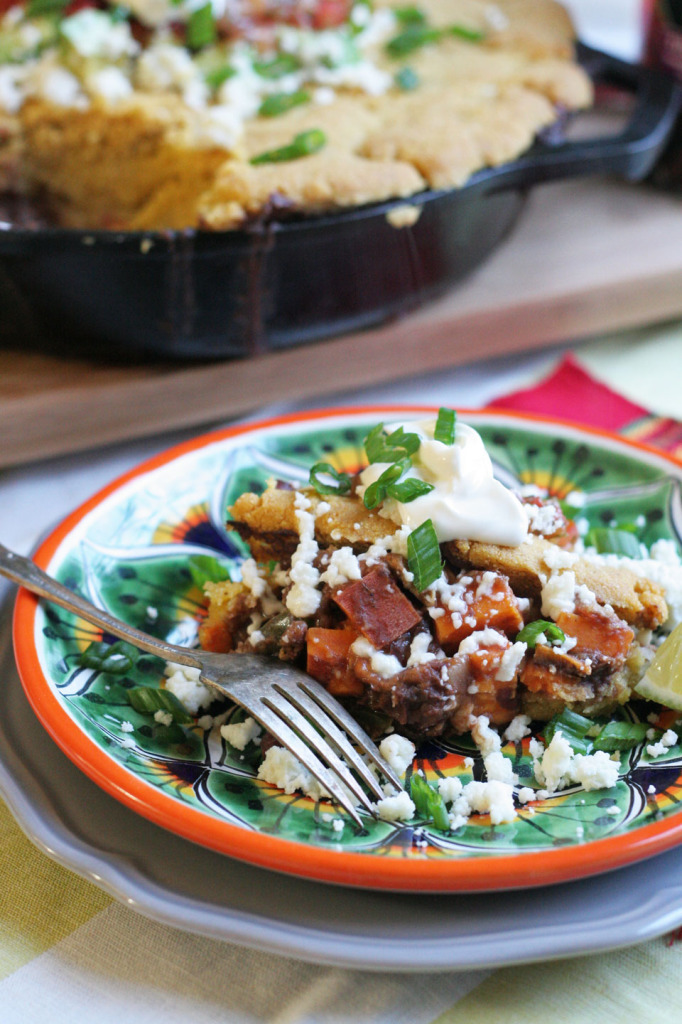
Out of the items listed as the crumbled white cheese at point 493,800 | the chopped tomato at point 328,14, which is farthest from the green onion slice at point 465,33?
the crumbled white cheese at point 493,800

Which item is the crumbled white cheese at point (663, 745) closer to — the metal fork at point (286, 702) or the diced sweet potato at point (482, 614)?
the diced sweet potato at point (482, 614)

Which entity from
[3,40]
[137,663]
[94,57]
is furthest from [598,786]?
[3,40]

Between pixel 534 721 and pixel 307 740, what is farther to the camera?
pixel 534 721

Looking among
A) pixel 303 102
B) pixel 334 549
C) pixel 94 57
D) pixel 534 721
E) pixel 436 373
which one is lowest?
pixel 436 373

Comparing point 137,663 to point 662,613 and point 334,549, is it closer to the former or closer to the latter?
point 334,549

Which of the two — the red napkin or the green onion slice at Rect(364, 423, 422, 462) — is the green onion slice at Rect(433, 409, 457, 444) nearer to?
the green onion slice at Rect(364, 423, 422, 462)

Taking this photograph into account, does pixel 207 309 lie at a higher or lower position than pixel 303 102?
lower

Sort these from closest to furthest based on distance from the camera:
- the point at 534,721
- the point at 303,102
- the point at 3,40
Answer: the point at 534,721 → the point at 303,102 → the point at 3,40

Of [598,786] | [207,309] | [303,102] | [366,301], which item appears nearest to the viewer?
[598,786]

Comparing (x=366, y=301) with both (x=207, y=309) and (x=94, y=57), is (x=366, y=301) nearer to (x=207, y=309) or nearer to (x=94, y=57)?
(x=207, y=309)
